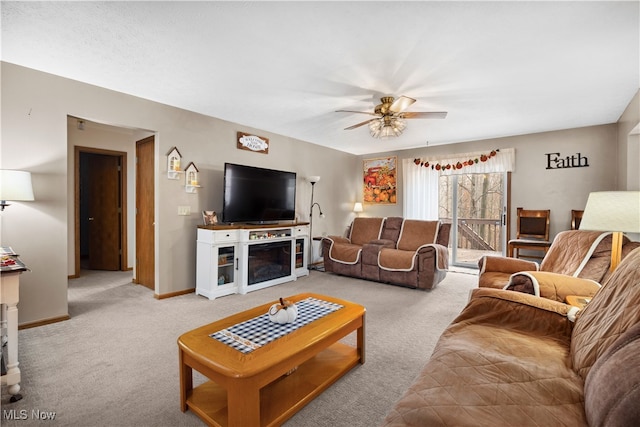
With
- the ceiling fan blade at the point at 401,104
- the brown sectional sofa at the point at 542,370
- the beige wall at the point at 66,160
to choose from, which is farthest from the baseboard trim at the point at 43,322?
the ceiling fan blade at the point at 401,104

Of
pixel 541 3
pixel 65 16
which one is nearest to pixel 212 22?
pixel 65 16

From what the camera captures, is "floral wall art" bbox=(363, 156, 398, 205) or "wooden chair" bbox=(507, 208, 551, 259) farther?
"floral wall art" bbox=(363, 156, 398, 205)

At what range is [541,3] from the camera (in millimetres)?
1749

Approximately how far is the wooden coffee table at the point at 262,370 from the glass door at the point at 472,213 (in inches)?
172

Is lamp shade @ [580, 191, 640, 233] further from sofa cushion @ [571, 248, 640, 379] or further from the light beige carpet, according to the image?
the light beige carpet

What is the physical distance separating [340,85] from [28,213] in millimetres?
3127

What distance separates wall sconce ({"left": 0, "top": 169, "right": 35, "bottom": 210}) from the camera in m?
2.29

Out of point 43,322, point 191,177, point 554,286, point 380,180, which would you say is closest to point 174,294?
point 43,322

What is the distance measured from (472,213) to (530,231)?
105 cm

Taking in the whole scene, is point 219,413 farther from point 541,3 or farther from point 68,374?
point 541,3

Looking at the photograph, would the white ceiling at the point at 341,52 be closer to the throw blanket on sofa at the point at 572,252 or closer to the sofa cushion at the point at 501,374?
the throw blanket on sofa at the point at 572,252

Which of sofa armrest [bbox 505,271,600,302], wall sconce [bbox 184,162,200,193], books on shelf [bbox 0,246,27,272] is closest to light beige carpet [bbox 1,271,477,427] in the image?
books on shelf [bbox 0,246,27,272]

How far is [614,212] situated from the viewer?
1.82 meters

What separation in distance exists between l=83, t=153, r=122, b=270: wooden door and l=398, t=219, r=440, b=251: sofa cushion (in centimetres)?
474
